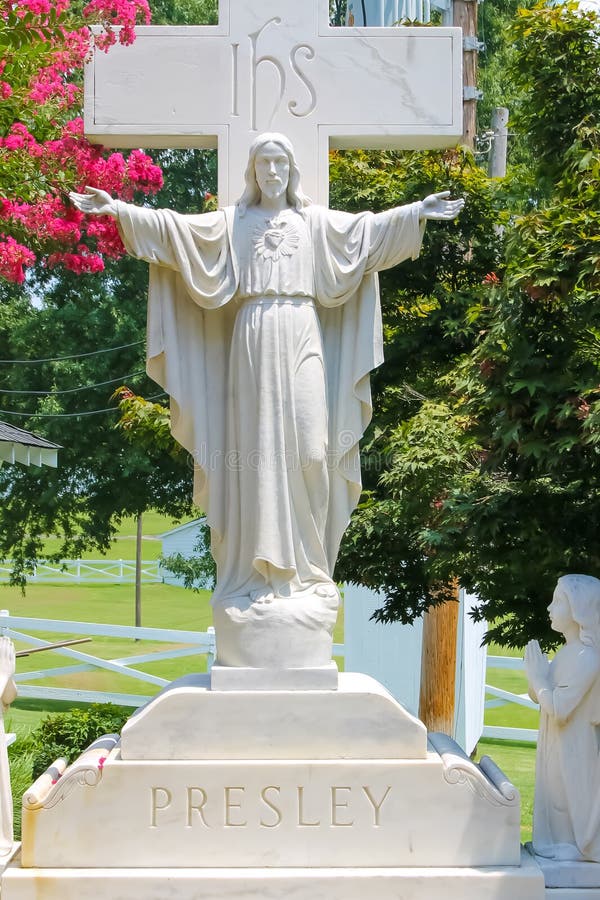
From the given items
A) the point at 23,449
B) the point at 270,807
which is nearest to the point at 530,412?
the point at 270,807

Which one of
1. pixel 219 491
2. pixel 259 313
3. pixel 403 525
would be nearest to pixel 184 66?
pixel 259 313

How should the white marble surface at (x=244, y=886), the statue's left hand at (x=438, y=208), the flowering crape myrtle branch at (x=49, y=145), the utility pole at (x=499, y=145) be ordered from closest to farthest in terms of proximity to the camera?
the white marble surface at (x=244, y=886), the statue's left hand at (x=438, y=208), the flowering crape myrtle branch at (x=49, y=145), the utility pole at (x=499, y=145)

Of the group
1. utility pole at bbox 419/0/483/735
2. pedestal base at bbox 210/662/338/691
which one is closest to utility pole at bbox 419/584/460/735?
utility pole at bbox 419/0/483/735

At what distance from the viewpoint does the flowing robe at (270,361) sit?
5672 millimetres

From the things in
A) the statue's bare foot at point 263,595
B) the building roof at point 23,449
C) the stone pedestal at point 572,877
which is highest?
the building roof at point 23,449

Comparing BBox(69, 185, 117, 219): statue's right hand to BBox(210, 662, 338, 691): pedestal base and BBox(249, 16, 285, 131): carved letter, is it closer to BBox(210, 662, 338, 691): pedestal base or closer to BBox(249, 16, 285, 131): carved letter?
BBox(249, 16, 285, 131): carved letter

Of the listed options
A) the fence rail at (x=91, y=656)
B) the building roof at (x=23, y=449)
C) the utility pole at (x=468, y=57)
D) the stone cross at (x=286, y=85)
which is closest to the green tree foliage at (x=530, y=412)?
the stone cross at (x=286, y=85)

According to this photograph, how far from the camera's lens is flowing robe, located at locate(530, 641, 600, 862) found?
5.32m

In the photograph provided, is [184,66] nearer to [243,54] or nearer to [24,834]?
[243,54]

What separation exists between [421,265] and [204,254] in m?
5.77

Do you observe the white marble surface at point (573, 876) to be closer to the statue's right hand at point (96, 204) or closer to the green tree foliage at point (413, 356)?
the statue's right hand at point (96, 204)

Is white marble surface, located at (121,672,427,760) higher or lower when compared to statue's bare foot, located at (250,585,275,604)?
lower

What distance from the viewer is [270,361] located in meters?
5.66

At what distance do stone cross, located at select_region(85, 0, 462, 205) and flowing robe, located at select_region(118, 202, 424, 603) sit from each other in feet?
1.88
